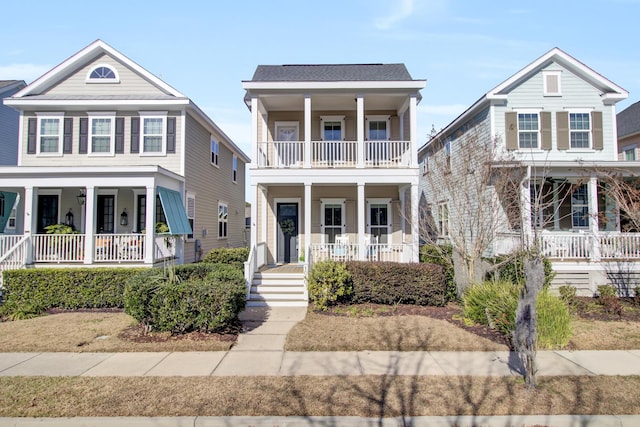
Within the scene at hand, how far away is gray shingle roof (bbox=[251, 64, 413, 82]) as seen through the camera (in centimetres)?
1247

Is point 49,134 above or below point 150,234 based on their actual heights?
above

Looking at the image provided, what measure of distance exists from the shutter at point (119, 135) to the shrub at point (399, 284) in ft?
33.6

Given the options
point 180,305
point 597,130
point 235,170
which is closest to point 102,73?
point 235,170

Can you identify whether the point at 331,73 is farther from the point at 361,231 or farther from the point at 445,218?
the point at 445,218

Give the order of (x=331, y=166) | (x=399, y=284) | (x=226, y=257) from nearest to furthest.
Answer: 1. (x=399, y=284)
2. (x=331, y=166)
3. (x=226, y=257)

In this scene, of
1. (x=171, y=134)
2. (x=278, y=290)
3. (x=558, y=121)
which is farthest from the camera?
(x=558, y=121)

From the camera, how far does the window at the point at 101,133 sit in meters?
13.6

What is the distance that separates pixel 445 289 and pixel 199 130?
11.8 meters

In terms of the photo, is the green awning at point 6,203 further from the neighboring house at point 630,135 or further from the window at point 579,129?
the neighboring house at point 630,135

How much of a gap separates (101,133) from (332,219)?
961cm

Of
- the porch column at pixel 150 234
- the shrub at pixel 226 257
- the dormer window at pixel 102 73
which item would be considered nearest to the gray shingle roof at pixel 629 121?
the shrub at pixel 226 257

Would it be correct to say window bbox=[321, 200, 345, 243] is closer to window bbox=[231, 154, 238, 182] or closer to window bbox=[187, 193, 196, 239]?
window bbox=[187, 193, 196, 239]

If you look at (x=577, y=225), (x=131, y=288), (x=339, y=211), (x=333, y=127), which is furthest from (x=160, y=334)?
(x=577, y=225)

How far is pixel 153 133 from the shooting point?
13.6 meters
